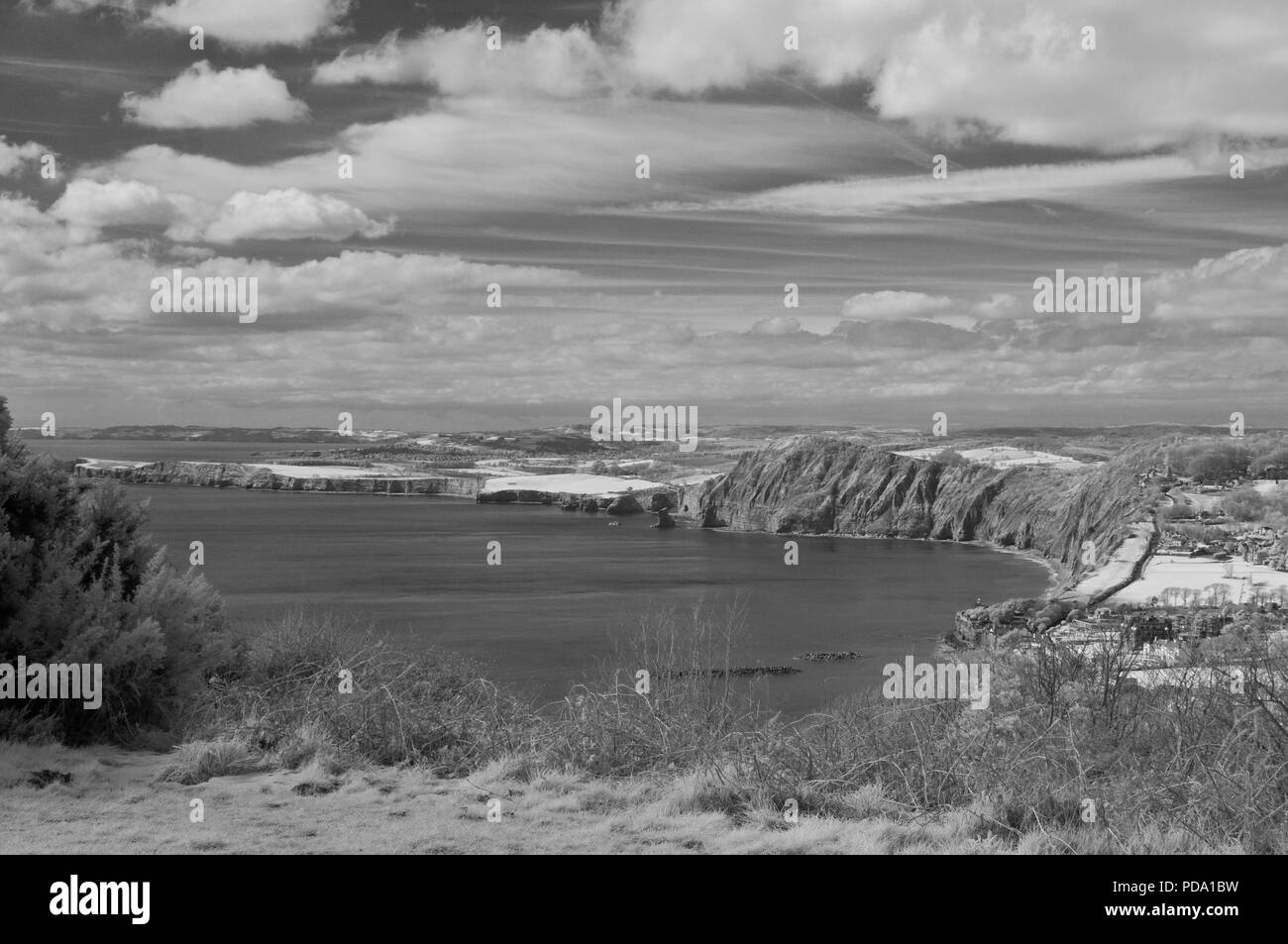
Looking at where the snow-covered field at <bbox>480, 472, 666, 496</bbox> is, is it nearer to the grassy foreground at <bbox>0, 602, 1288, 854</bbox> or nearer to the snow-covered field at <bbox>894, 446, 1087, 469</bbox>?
the snow-covered field at <bbox>894, 446, 1087, 469</bbox>

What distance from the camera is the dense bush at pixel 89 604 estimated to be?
804 cm

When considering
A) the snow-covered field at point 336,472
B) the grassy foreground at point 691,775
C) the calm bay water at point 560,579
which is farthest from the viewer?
the snow-covered field at point 336,472

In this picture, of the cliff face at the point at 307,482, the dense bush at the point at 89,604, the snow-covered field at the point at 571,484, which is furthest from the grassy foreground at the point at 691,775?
the cliff face at the point at 307,482

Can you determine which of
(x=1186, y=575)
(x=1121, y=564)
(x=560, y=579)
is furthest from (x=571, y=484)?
(x=1186, y=575)

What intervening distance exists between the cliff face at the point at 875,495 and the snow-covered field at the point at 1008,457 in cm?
156

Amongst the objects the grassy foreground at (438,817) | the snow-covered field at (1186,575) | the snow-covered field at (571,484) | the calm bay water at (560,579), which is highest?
the grassy foreground at (438,817)

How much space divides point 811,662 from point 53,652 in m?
50.1

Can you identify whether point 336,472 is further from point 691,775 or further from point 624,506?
point 691,775

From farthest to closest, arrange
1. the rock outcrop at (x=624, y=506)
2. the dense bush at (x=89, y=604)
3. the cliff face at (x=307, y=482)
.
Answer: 1. the cliff face at (x=307, y=482)
2. the rock outcrop at (x=624, y=506)
3. the dense bush at (x=89, y=604)

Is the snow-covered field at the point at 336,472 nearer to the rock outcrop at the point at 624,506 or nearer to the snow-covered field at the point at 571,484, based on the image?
the snow-covered field at the point at 571,484

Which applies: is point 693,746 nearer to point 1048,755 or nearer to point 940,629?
point 1048,755

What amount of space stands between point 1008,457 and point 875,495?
57.7 feet

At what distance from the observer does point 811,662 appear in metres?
55.6
